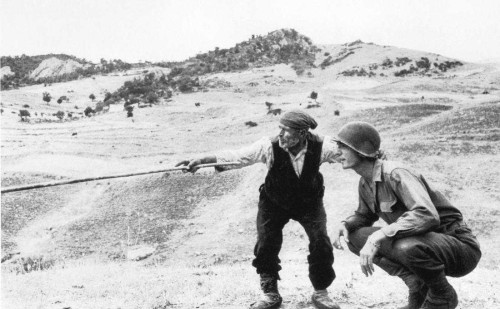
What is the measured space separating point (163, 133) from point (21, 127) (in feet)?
25.9

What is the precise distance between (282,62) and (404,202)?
52.3 metres

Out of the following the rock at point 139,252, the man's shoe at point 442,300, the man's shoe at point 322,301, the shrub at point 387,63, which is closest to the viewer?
the man's shoe at point 442,300

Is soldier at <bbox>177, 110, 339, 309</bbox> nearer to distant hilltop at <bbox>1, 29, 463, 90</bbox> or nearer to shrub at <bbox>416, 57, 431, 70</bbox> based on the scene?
distant hilltop at <bbox>1, 29, 463, 90</bbox>

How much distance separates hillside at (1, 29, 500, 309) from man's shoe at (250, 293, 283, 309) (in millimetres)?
144

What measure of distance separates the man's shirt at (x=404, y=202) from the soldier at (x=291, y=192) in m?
0.47

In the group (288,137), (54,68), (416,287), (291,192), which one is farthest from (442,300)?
(54,68)

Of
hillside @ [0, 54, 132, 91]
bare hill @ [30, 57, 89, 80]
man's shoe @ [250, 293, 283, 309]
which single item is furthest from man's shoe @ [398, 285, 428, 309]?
bare hill @ [30, 57, 89, 80]

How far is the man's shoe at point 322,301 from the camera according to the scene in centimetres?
430

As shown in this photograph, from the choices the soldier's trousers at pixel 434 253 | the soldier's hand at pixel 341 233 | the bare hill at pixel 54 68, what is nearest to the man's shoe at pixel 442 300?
the soldier's trousers at pixel 434 253

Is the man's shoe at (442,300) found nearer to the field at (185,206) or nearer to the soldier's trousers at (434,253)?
the soldier's trousers at (434,253)

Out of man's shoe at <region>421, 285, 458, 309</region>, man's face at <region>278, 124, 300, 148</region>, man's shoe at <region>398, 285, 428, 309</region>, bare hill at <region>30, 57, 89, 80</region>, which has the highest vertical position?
bare hill at <region>30, 57, 89, 80</region>

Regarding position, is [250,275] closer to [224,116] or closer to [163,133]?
[163,133]

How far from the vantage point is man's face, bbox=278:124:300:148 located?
4.19 metres

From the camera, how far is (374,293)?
4.82 meters
